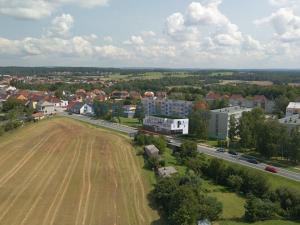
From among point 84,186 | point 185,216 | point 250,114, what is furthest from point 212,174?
point 250,114

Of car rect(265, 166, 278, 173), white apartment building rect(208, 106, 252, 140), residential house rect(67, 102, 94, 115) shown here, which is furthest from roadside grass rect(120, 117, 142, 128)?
car rect(265, 166, 278, 173)

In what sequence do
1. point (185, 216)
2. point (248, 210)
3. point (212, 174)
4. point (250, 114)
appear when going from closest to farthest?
point (185, 216) → point (248, 210) → point (212, 174) → point (250, 114)

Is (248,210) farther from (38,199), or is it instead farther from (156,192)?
(38,199)

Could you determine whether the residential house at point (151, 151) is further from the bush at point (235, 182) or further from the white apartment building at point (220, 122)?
the white apartment building at point (220, 122)

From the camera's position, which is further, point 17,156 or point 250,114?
point 250,114

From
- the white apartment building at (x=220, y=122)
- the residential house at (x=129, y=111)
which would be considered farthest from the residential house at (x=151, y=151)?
the residential house at (x=129, y=111)

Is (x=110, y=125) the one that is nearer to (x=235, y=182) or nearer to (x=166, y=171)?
(x=166, y=171)

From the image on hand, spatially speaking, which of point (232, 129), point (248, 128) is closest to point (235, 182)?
point (248, 128)
